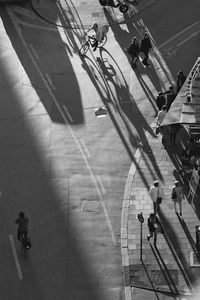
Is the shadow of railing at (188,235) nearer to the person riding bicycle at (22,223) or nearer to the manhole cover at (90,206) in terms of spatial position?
the manhole cover at (90,206)

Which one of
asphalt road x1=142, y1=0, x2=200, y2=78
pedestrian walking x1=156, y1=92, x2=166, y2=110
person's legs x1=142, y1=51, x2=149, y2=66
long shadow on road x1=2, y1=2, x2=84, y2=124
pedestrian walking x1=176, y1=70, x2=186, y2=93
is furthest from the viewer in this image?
asphalt road x1=142, y1=0, x2=200, y2=78

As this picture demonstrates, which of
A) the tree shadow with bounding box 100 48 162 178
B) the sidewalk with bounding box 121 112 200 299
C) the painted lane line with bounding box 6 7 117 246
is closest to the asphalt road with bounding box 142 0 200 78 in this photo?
the tree shadow with bounding box 100 48 162 178

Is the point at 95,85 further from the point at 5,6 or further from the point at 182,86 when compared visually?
the point at 5,6

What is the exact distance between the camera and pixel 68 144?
35.7 m

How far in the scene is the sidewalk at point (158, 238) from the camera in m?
30.1

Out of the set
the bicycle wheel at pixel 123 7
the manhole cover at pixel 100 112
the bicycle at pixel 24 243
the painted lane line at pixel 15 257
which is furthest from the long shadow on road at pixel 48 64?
the bicycle at pixel 24 243

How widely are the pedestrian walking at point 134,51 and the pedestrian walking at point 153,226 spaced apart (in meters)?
10.7

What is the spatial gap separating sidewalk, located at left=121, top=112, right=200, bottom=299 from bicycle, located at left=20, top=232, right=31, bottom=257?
3.71 m

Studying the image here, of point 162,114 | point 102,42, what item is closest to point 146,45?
point 102,42

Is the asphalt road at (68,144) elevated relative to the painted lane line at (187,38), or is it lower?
lower

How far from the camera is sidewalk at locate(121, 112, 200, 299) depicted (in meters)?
30.1

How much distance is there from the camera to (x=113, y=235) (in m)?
31.9

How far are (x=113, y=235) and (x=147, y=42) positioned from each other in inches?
449

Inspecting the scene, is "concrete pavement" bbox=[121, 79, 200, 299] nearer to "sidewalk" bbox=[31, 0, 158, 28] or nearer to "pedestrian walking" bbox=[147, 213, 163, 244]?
"pedestrian walking" bbox=[147, 213, 163, 244]
